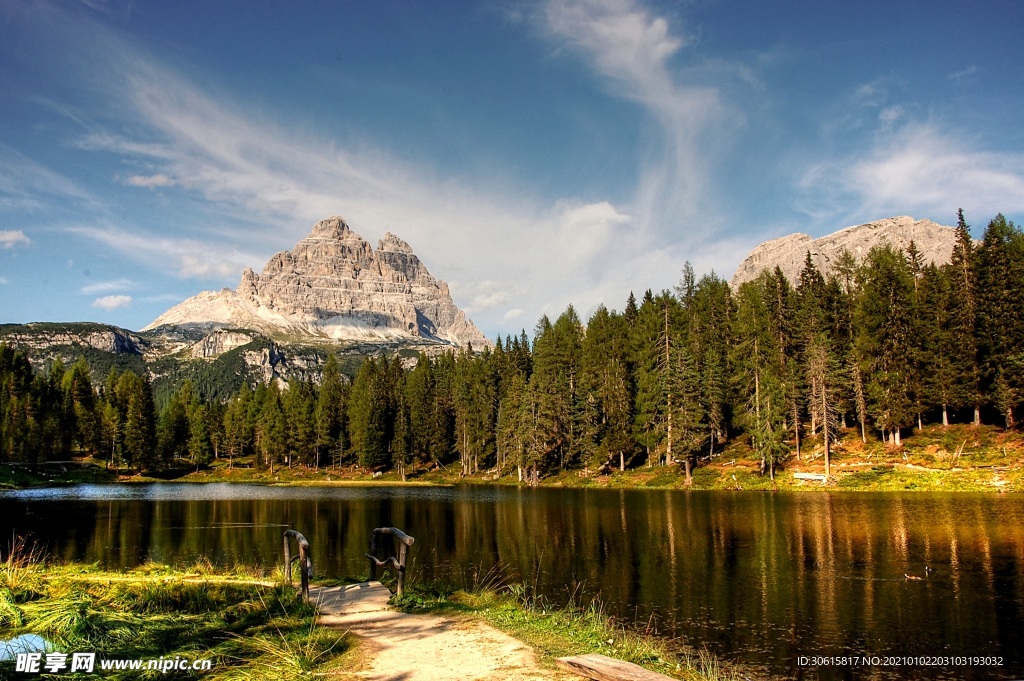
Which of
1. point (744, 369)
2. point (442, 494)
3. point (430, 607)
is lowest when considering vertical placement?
point (442, 494)

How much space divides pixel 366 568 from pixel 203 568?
7283 millimetres

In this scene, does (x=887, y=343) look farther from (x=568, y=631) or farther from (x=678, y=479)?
(x=568, y=631)

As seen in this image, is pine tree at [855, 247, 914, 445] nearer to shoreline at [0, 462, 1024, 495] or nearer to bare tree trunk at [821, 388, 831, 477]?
bare tree trunk at [821, 388, 831, 477]

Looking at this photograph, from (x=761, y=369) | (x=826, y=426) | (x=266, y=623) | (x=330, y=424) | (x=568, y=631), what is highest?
(x=761, y=369)

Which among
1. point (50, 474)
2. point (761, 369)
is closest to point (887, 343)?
point (761, 369)

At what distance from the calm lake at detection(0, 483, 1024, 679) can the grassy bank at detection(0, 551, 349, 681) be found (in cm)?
957

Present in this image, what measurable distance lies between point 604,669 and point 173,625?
834cm

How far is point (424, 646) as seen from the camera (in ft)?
40.7

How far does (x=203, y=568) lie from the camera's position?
2211cm

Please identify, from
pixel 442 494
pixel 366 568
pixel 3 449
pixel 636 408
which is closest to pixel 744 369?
pixel 636 408

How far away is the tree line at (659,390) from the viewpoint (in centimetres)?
6406

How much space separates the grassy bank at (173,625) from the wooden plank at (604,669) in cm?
422

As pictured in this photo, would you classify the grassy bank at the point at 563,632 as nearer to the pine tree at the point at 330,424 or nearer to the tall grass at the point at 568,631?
the tall grass at the point at 568,631

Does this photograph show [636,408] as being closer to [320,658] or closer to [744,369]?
[744,369]
